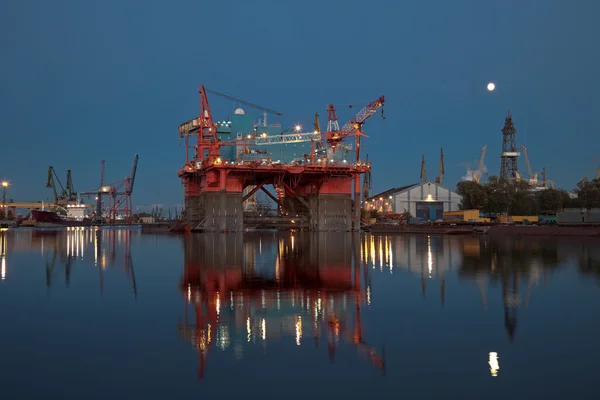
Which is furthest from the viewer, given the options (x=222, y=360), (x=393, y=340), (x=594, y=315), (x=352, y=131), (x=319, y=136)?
(x=319, y=136)

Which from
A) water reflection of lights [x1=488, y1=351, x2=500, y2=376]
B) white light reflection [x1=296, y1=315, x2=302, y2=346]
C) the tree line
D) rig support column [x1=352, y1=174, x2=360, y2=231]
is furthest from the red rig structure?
water reflection of lights [x1=488, y1=351, x2=500, y2=376]

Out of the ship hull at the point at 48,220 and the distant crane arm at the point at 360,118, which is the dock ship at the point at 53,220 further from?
the distant crane arm at the point at 360,118

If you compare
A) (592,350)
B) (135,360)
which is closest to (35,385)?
(135,360)

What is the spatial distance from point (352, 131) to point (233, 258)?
49048 mm

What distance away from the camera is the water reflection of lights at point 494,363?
7882mm

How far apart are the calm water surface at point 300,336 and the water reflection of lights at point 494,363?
3 centimetres

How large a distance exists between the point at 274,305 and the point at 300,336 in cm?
323

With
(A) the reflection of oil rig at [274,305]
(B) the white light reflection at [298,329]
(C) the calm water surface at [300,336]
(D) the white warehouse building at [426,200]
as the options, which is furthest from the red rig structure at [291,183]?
(B) the white light reflection at [298,329]

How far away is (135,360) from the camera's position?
8500mm

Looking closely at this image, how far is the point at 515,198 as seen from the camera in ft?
281

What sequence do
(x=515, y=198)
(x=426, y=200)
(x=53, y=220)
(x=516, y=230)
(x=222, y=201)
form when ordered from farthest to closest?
(x=53, y=220) < (x=426, y=200) < (x=515, y=198) < (x=222, y=201) < (x=516, y=230)

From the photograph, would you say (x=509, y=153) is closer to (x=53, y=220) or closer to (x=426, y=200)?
(x=426, y=200)

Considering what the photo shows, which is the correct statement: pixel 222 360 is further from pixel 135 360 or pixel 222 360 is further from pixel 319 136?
pixel 319 136

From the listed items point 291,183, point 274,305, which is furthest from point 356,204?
point 274,305
